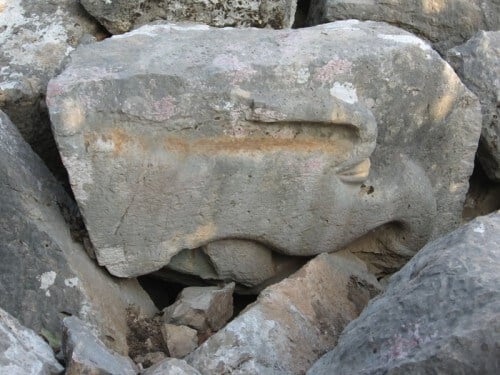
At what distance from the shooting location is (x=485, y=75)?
108 inches

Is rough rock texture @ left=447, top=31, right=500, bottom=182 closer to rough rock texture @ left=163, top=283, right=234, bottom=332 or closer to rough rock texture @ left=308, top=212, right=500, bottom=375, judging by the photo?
rough rock texture @ left=308, top=212, right=500, bottom=375

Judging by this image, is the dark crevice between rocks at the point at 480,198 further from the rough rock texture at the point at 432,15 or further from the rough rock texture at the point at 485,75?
the rough rock texture at the point at 432,15

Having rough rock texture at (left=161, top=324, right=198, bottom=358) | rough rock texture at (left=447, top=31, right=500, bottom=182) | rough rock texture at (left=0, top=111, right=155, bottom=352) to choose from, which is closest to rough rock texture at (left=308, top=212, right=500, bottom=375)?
rough rock texture at (left=161, top=324, right=198, bottom=358)

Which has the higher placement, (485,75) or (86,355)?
(485,75)

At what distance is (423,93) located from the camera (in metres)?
2.45

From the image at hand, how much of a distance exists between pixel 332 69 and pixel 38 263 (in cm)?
99

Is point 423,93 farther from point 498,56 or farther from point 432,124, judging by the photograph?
point 498,56

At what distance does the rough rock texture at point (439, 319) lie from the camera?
66.0 inches

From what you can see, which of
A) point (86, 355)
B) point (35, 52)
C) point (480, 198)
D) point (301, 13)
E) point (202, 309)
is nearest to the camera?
point (86, 355)

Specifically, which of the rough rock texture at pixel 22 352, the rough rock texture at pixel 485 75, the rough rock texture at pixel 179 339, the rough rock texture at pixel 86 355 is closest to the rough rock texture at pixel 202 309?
the rough rock texture at pixel 179 339

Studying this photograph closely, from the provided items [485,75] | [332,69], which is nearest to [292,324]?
[332,69]

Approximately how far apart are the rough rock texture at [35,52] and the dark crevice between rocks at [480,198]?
150 centimetres

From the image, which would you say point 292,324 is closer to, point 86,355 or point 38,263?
point 86,355

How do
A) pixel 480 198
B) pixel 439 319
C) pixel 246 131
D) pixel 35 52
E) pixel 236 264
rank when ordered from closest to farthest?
pixel 439 319, pixel 246 131, pixel 236 264, pixel 35 52, pixel 480 198
